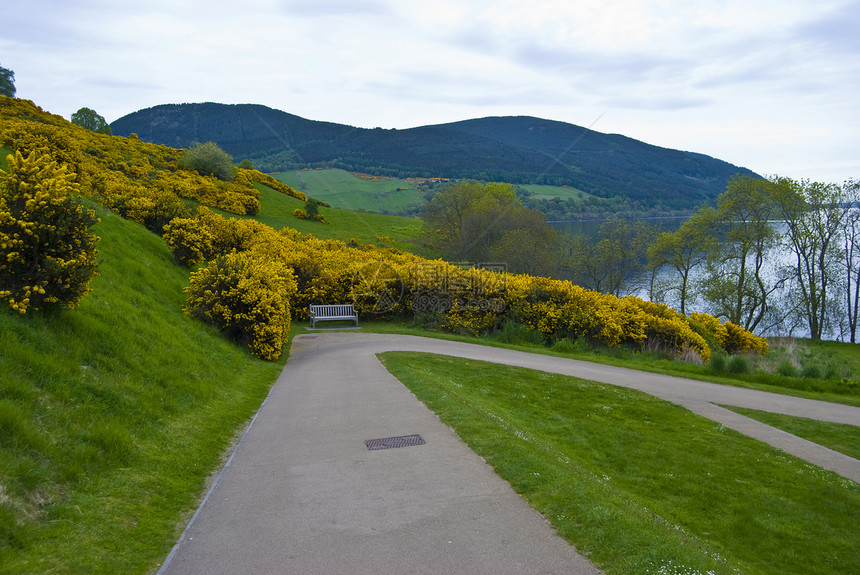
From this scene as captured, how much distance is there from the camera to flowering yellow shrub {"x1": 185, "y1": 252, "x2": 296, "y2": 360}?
14688 millimetres

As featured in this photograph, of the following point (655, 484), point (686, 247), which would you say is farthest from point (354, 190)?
point (655, 484)

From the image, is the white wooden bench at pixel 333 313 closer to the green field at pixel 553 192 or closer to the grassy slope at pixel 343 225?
the grassy slope at pixel 343 225

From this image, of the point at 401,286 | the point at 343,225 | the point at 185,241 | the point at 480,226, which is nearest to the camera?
the point at 185,241

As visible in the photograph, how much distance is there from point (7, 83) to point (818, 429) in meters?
78.1

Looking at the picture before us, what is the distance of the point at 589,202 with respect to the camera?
89.4 metres

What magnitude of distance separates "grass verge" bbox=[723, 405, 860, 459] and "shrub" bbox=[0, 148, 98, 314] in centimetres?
1292

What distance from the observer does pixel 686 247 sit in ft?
134

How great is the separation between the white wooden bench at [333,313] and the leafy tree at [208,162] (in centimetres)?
3232

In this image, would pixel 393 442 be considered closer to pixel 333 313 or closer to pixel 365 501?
pixel 365 501

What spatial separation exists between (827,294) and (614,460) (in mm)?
42943

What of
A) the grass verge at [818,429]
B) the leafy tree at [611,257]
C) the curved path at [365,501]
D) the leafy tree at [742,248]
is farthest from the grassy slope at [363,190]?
the curved path at [365,501]

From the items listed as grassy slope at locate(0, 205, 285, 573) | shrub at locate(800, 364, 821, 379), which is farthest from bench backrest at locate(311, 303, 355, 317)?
shrub at locate(800, 364, 821, 379)

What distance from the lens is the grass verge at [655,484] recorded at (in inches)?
186

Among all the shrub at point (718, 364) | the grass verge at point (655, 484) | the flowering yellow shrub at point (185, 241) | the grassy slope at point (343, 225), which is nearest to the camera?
the grass verge at point (655, 484)
